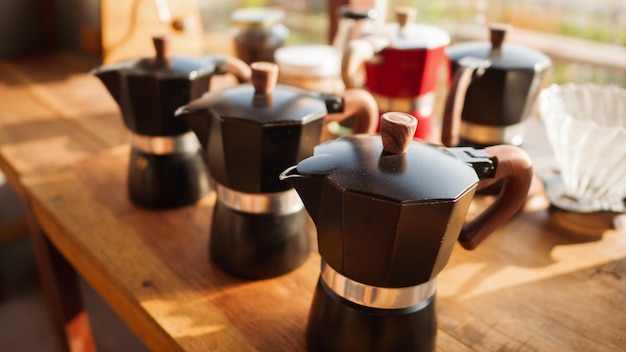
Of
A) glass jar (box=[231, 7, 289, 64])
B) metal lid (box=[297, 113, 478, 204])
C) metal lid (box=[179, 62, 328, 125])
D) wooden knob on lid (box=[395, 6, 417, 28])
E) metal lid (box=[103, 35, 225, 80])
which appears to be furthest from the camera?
glass jar (box=[231, 7, 289, 64])

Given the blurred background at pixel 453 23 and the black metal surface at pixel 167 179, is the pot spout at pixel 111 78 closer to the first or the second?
the black metal surface at pixel 167 179

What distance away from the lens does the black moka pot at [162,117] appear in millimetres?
636

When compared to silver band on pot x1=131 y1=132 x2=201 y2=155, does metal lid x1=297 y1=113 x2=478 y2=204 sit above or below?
above

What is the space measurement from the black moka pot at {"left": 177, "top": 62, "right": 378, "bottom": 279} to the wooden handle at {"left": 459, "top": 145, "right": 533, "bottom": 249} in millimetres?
165

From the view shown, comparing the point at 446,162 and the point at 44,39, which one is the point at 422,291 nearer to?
the point at 446,162

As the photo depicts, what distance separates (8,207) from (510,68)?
164 cm

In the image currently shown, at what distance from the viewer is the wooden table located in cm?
52

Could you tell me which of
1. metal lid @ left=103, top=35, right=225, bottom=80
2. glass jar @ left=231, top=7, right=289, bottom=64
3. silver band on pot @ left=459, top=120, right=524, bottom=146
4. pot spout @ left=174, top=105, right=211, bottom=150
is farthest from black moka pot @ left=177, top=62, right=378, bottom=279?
glass jar @ left=231, top=7, right=289, bottom=64

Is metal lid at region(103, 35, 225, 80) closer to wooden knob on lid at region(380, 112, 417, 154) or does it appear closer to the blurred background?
wooden knob on lid at region(380, 112, 417, 154)

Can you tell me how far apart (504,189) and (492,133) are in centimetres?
25

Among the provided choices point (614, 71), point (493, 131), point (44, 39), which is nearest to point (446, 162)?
point (493, 131)

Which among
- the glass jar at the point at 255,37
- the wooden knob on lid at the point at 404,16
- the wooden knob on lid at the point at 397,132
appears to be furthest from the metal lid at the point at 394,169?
the glass jar at the point at 255,37

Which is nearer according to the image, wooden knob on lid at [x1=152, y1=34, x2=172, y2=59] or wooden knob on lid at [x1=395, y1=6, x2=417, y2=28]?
wooden knob on lid at [x1=152, y1=34, x2=172, y2=59]

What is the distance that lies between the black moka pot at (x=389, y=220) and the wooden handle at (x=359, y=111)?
11 centimetres
